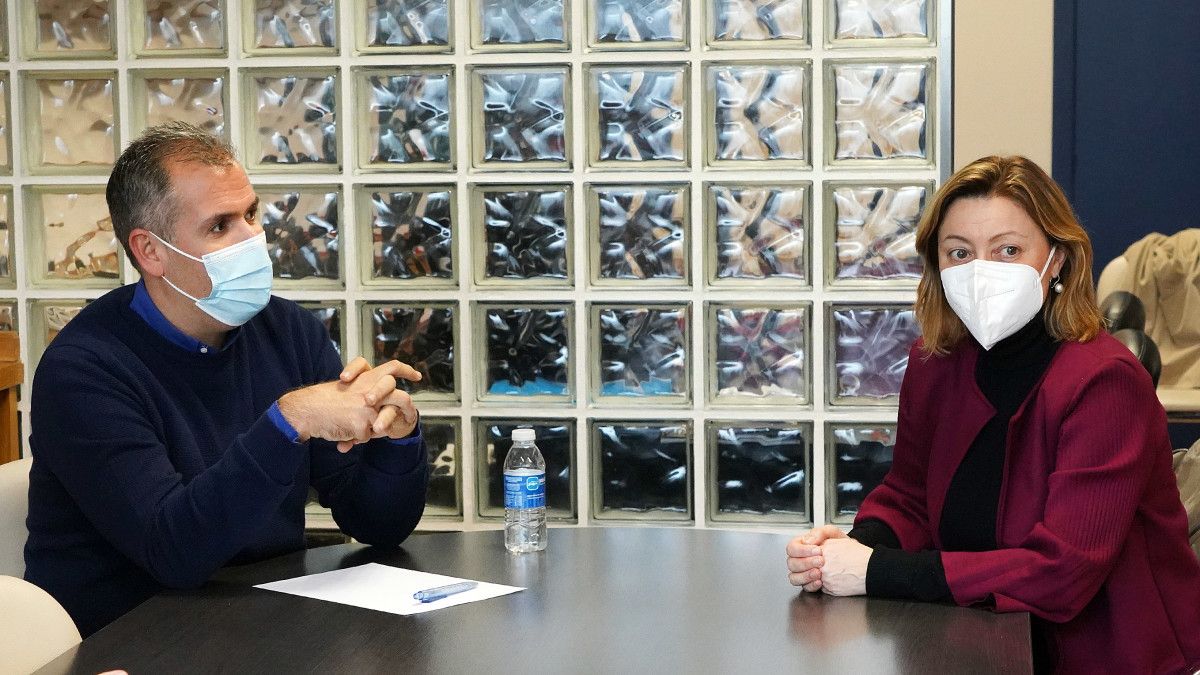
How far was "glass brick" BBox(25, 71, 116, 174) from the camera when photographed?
12.2 ft

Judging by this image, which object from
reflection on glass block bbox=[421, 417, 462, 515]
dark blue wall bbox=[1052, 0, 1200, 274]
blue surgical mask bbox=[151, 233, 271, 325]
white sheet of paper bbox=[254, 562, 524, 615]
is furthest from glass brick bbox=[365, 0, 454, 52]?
white sheet of paper bbox=[254, 562, 524, 615]

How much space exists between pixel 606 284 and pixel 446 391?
22.3 inches

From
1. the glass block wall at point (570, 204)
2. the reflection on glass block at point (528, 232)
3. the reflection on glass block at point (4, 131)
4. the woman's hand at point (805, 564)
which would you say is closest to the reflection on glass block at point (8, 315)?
the glass block wall at point (570, 204)

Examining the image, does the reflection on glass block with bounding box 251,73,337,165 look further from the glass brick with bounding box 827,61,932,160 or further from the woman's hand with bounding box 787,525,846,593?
the woman's hand with bounding box 787,525,846,593

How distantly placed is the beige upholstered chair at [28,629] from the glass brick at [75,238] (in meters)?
2.35

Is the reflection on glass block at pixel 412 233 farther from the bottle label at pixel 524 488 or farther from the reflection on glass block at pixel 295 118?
the bottle label at pixel 524 488

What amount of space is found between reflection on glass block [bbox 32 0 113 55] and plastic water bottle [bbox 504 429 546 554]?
7.66ft

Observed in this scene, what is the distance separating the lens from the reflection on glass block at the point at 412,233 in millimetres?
3684

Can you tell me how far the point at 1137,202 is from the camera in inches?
161

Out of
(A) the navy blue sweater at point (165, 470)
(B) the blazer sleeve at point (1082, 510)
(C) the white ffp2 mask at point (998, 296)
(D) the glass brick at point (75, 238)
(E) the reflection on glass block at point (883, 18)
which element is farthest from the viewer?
(D) the glass brick at point (75, 238)

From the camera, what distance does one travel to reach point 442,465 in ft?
12.3

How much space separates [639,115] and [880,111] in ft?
2.15

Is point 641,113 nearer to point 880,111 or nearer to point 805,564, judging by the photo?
point 880,111

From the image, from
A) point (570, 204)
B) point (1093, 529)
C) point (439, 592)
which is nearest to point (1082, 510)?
point (1093, 529)
